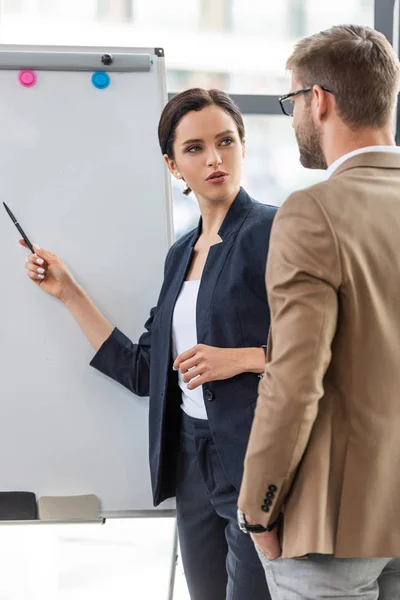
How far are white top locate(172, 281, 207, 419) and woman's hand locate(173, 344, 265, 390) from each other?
0.11 m

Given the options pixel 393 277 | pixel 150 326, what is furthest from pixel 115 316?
pixel 393 277

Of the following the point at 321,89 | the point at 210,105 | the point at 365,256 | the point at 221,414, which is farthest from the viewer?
the point at 210,105

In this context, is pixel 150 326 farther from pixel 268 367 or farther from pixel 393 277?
pixel 393 277

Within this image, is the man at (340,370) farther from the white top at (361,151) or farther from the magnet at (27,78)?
the magnet at (27,78)

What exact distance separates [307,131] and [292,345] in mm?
345

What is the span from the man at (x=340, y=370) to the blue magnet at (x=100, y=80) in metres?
0.84

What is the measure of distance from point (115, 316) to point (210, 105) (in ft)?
1.89

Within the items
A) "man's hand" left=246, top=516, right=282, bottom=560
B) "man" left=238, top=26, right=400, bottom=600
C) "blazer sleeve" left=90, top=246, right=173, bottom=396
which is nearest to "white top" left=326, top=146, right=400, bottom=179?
"man" left=238, top=26, right=400, bottom=600

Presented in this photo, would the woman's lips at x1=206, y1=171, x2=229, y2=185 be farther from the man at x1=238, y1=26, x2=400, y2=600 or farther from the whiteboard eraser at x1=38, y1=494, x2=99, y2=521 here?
the whiteboard eraser at x1=38, y1=494, x2=99, y2=521

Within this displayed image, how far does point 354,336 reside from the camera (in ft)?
2.95

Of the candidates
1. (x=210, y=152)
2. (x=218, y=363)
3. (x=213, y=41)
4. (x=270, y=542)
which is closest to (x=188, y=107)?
(x=210, y=152)

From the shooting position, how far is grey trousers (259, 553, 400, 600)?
929 mm

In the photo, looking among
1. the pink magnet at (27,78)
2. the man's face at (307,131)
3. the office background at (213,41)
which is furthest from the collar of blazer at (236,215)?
the office background at (213,41)

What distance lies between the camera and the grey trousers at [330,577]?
0.93 m
